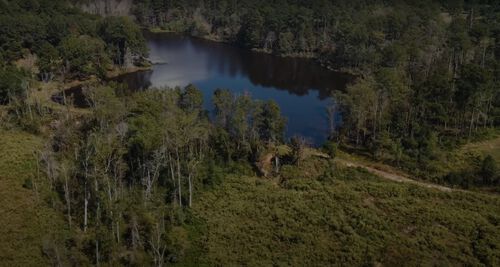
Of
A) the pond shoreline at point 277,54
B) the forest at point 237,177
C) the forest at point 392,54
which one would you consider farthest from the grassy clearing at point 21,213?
the pond shoreline at point 277,54

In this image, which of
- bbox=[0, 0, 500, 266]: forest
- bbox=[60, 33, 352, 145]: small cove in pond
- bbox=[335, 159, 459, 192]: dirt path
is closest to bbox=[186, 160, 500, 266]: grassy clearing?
bbox=[0, 0, 500, 266]: forest

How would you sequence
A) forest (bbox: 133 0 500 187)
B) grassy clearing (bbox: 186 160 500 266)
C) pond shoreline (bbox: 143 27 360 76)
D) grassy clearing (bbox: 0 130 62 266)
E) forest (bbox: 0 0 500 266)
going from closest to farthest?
grassy clearing (bbox: 0 130 62 266), grassy clearing (bbox: 186 160 500 266), forest (bbox: 0 0 500 266), forest (bbox: 133 0 500 187), pond shoreline (bbox: 143 27 360 76)

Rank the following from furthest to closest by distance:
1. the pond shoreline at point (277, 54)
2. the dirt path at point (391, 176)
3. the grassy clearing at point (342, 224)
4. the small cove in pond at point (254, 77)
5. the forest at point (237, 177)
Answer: the pond shoreline at point (277, 54)
the small cove in pond at point (254, 77)
the dirt path at point (391, 176)
the forest at point (237, 177)
the grassy clearing at point (342, 224)

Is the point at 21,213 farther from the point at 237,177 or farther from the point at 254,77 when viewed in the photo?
the point at 254,77

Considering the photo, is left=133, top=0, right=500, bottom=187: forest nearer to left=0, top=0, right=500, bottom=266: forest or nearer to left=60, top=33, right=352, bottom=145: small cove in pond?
left=0, top=0, right=500, bottom=266: forest

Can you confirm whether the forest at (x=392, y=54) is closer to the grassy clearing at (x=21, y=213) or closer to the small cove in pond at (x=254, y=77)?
the small cove in pond at (x=254, y=77)

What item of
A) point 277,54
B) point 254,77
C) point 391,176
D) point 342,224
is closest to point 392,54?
point 254,77
